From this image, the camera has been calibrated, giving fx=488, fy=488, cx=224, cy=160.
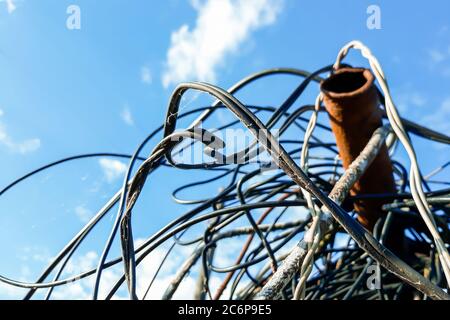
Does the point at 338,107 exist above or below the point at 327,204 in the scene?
above

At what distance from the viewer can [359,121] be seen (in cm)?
103

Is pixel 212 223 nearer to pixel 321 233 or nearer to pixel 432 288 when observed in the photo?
pixel 321 233

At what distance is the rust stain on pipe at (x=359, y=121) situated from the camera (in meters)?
1.00

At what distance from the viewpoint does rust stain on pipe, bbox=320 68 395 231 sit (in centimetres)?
100

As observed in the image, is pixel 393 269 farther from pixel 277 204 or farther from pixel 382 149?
pixel 382 149

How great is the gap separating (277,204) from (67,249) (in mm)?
431

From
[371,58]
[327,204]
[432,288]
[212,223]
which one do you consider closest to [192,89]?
[327,204]

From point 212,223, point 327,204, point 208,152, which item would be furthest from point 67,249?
point 327,204

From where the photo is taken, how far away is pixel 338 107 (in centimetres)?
101

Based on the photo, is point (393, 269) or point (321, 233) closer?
point (393, 269)
